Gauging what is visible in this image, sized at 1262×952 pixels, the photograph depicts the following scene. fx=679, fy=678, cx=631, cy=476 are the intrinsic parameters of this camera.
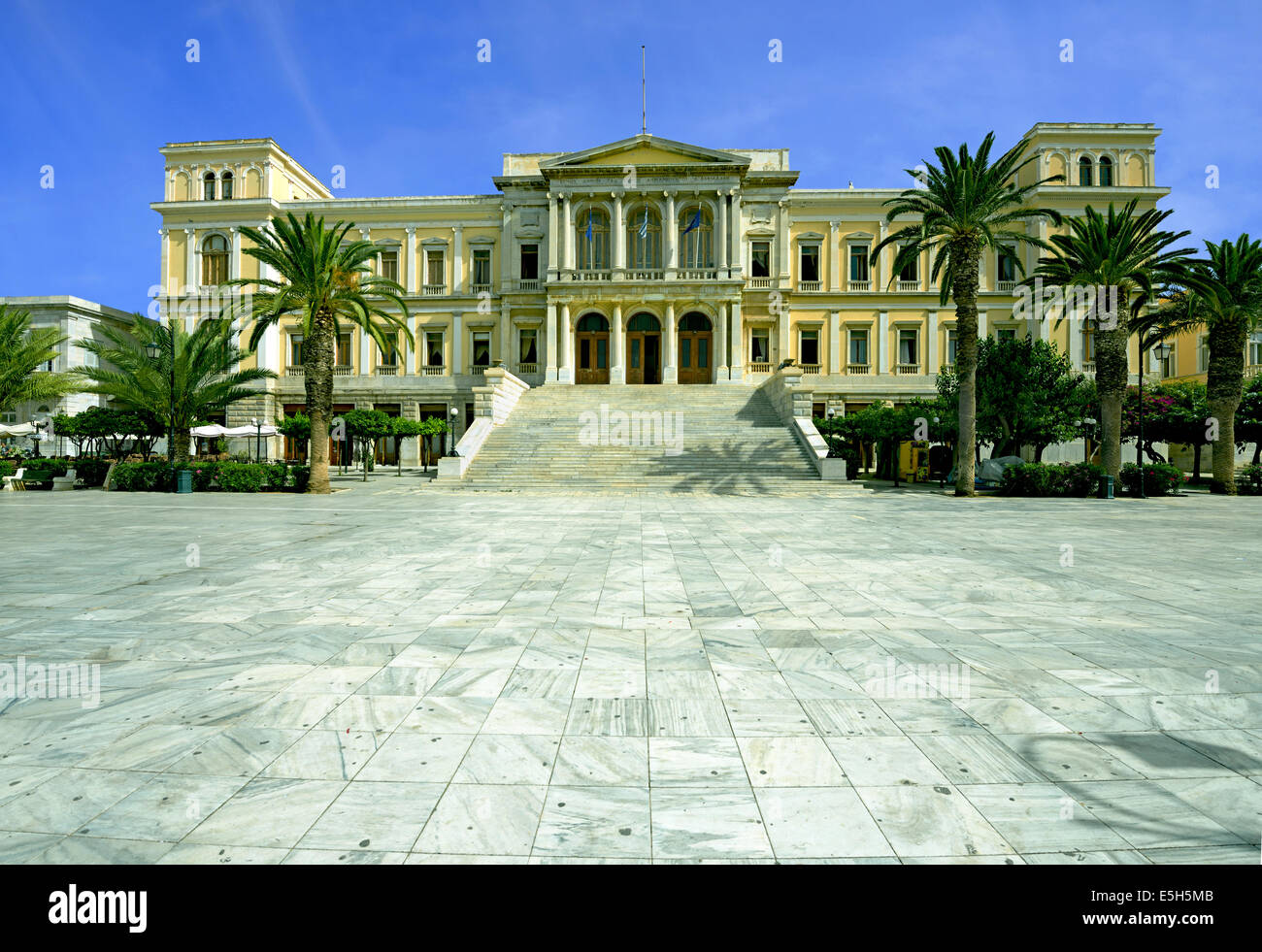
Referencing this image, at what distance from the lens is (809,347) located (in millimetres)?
42969

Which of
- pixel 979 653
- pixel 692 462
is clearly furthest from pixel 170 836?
pixel 692 462

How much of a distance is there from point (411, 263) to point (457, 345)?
624cm

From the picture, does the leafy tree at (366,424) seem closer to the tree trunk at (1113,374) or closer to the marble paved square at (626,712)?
the marble paved square at (626,712)

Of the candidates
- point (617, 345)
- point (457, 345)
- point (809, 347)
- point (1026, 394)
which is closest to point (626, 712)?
point (1026, 394)

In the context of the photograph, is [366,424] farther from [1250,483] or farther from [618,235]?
[1250,483]

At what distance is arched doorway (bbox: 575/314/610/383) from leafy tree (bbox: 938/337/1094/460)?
68.9 feet

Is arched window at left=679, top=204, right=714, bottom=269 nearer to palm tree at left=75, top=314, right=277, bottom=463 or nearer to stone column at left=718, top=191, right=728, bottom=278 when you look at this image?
stone column at left=718, top=191, right=728, bottom=278

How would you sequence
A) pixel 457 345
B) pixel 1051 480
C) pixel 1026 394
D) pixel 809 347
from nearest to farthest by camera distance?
1. pixel 1051 480
2. pixel 1026 394
3. pixel 809 347
4. pixel 457 345

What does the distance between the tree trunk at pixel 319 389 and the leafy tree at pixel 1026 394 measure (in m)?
23.0

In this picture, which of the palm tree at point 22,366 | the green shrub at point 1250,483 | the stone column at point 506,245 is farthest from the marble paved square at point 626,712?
the stone column at point 506,245

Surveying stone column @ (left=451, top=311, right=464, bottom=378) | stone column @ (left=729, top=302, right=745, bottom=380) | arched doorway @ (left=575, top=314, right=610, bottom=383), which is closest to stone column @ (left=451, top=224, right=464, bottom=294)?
stone column @ (left=451, top=311, right=464, bottom=378)

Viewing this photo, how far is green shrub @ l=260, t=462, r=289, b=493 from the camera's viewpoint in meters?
24.7

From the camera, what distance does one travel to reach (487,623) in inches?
241
